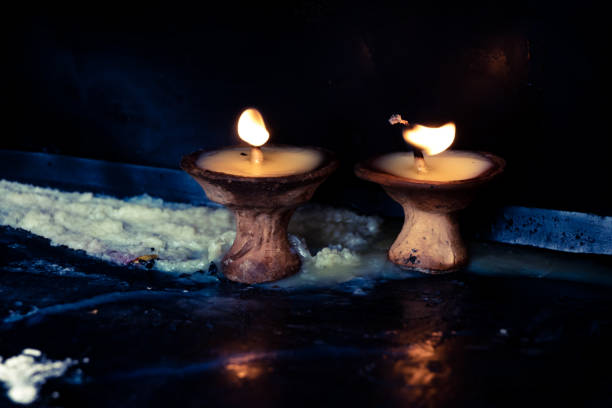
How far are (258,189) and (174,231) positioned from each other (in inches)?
43.5

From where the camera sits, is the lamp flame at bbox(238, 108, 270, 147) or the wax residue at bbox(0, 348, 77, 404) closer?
the wax residue at bbox(0, 348, 77, 404)

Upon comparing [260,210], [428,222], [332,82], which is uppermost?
[332,82]

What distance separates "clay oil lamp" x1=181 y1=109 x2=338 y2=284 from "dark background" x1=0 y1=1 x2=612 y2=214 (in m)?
0.69

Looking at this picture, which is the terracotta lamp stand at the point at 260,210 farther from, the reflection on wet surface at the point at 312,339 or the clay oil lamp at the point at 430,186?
the clay oil lamp at the point at 430,186

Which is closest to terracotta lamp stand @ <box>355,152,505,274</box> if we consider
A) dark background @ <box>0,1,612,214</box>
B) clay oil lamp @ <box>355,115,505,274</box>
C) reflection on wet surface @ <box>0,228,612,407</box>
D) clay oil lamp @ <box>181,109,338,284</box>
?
clay oil lamp @ <box>355,115,505,274</box>

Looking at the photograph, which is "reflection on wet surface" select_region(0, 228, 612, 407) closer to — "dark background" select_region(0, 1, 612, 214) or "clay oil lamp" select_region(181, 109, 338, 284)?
"clay oil lamp" select_region(181, 109, 338, 284)

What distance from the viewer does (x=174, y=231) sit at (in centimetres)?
401

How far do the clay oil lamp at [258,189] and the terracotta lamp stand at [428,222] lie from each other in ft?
1.10

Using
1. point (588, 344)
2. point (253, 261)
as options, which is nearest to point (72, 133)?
point (253, 261)

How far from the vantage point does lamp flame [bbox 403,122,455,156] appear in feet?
10.7

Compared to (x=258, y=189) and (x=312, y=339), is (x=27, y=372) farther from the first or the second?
(x=258, y=189)

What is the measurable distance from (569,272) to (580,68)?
1097mm

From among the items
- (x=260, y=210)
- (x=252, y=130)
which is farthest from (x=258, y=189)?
(x=252, y=130)

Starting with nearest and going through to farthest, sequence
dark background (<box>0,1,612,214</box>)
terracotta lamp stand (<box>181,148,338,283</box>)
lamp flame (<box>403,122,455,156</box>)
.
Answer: terracotta lamp stand (<box>181,148,338,283</box>) < lamp flame (<box>403,122,455,156</box>) < dark background (<box>0,1,612,214</box>)
